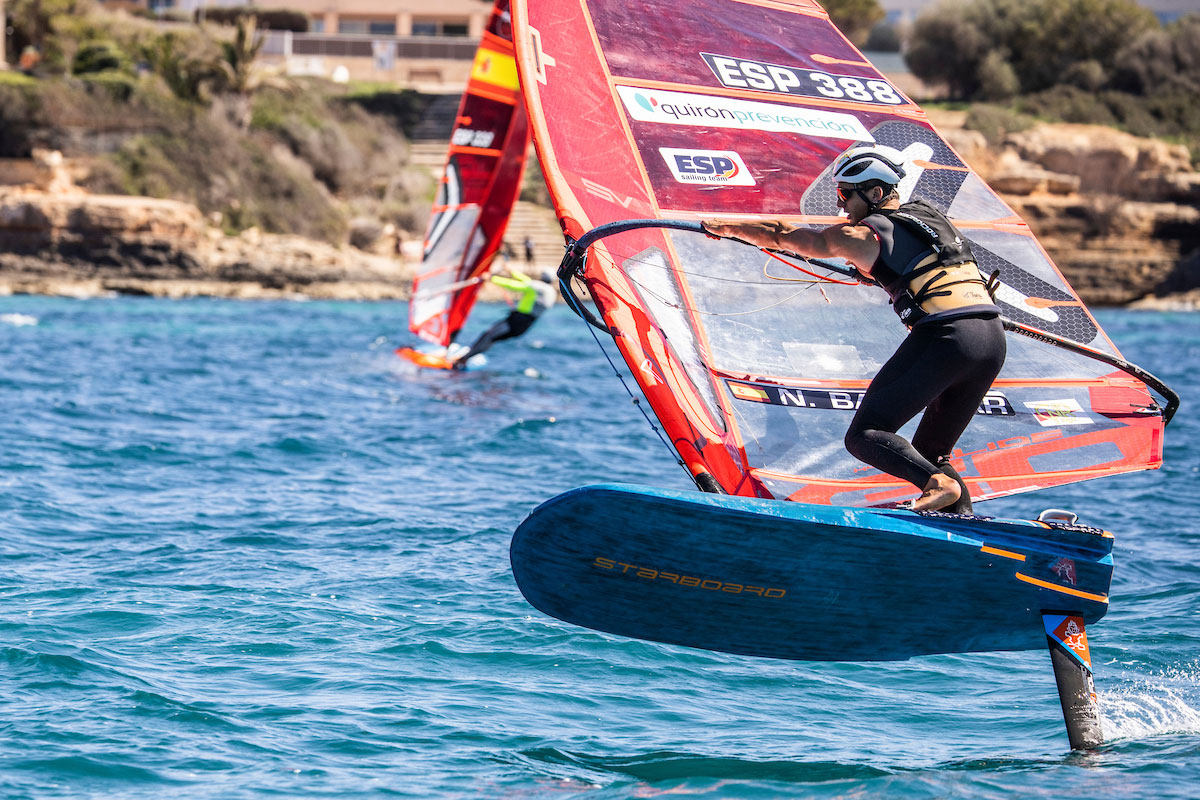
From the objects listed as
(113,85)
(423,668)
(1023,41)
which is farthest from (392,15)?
(423,668)

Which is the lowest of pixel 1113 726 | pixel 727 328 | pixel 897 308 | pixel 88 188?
pixel 88 188

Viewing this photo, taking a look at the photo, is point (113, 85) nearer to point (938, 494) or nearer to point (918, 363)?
point (918, 363)

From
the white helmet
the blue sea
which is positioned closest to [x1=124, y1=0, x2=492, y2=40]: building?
the blue sea

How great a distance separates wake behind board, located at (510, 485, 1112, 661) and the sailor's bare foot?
0.20 ft

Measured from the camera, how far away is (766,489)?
19.0 feet

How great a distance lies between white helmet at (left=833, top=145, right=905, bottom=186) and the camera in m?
4.75

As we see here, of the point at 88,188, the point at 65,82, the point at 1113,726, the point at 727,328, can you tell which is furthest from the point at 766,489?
the point at 65,82

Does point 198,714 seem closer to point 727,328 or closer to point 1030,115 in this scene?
point 727,328

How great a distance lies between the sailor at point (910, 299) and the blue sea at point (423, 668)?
1115mm

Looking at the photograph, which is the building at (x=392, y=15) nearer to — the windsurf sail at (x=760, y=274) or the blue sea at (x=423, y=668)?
the blue sea at (x=423, y=668)

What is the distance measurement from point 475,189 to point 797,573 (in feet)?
47.3

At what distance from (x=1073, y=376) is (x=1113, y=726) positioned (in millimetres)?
2105

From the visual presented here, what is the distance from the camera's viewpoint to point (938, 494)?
473 centimetres

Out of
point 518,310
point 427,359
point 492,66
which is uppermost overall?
point 492,66
